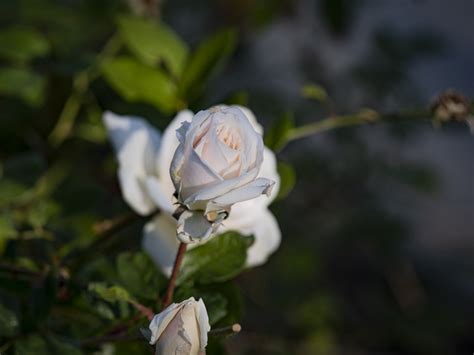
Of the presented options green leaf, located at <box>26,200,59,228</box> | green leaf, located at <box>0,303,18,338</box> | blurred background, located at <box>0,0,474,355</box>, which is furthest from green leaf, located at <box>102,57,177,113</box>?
green leaf, located at <box>0,303,18,338</box>

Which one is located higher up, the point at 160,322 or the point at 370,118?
the point at 160,322

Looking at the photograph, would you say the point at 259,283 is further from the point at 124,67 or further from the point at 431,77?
the point at 431,77

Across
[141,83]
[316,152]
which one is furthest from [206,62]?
[316,152]


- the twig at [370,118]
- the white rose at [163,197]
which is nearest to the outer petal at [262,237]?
the white rose at [163,197]

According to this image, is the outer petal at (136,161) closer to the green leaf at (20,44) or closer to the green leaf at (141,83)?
the green leaf at (141,83)

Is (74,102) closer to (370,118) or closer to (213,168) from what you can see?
(370,118)
